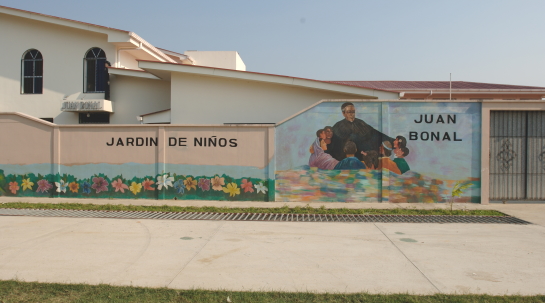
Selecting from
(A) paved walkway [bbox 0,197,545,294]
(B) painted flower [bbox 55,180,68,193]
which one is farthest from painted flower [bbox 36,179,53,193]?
(A) paved walkway [bbox 0,197,545,294]

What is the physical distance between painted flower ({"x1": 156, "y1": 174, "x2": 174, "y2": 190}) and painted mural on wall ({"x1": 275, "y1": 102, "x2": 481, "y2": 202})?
13.5 ft

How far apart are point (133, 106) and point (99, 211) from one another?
652cm

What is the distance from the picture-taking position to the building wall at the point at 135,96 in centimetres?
1530

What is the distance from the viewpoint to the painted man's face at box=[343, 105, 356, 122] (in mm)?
10938

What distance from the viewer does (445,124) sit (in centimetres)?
1100

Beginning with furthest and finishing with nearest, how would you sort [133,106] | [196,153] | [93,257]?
[133,106] < [196,153] < [93,257]

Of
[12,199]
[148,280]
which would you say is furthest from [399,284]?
[12,199]

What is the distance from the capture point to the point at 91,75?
15.8 metres

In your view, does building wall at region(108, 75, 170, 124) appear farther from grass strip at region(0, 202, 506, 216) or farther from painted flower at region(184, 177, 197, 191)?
grass strip at region(0, 202, 506, 216)

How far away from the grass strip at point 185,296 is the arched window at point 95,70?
39.9 feet

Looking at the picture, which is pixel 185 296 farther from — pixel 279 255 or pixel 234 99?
pixel 234 99

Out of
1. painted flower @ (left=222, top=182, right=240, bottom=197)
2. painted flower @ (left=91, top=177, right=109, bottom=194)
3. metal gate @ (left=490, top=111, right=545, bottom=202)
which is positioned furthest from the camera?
painted flower @ (left=91, top=177, right=109, bottom=194)

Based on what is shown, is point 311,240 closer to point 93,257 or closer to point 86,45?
point 93,257

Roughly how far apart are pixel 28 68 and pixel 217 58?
415 inches
